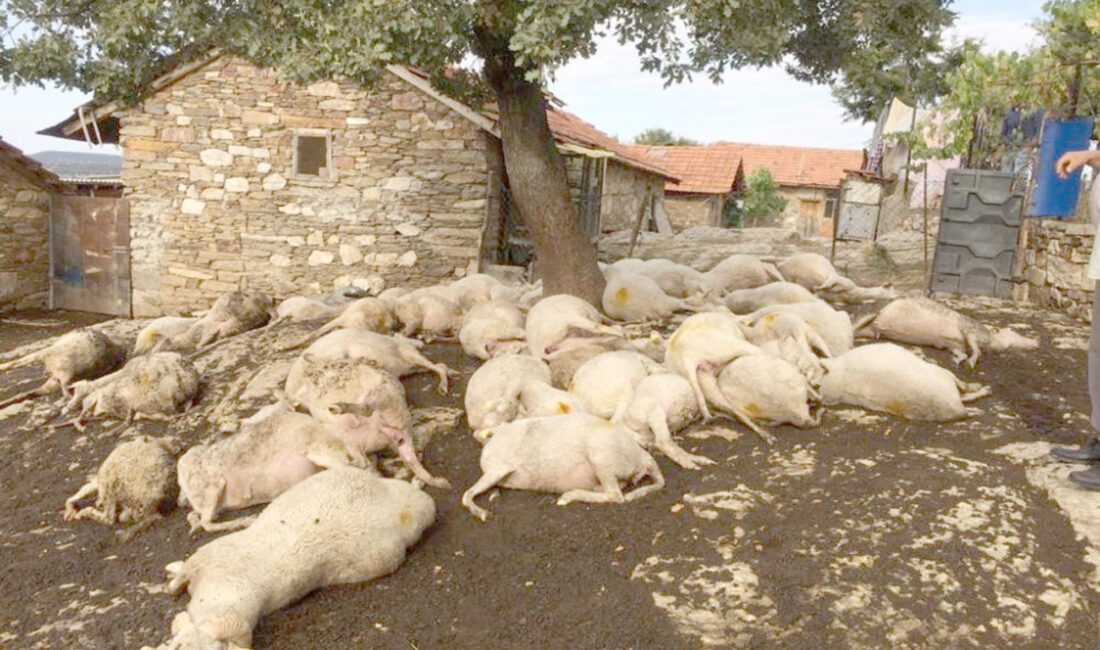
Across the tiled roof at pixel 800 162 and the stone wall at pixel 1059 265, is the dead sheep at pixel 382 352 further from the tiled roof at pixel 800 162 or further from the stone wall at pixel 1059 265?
the tiled roof at pixel 800 162

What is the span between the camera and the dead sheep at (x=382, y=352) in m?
6.92

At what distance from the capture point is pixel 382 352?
706 cm

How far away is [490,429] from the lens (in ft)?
18.6

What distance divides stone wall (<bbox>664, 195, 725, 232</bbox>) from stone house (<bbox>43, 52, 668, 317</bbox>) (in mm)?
14966

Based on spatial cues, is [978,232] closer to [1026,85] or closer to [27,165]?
[1026,85]

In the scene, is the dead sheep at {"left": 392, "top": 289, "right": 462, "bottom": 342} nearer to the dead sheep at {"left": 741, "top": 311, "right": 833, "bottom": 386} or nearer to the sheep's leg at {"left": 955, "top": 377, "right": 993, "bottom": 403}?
the dead sheep at {"left": 741, "top": 311, "right": 833, "bottom": 386}

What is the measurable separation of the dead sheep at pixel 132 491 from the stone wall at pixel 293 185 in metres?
7.80

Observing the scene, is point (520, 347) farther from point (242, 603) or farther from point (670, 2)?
point (242, 603)

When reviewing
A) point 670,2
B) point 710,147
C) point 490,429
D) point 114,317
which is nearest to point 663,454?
point 490,429

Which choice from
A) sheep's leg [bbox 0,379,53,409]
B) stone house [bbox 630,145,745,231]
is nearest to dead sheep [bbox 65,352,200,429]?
sheep's leg [bbox 0,379,53,409]

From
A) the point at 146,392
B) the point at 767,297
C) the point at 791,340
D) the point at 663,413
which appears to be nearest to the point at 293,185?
the point at 146,392

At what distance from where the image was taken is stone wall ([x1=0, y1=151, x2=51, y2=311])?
15.0 metres

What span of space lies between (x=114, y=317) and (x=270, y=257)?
4060 millimetres

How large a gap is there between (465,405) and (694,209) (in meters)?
23.7
